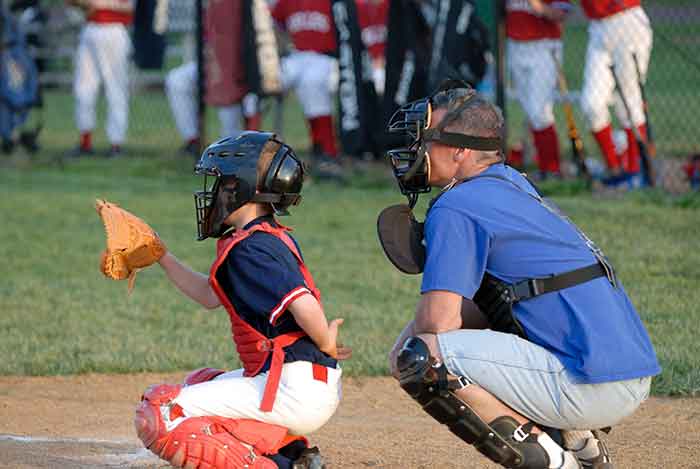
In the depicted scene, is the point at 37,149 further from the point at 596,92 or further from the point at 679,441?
the point at 679,441

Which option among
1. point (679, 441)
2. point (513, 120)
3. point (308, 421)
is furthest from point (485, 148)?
point (513, 120)

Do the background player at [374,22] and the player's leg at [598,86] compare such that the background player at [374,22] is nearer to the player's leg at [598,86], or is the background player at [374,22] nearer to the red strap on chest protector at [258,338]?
the player's leg at [598,86]

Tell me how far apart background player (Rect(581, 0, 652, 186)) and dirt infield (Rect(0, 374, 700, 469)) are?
4.86 meters

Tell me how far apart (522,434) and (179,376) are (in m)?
2.55

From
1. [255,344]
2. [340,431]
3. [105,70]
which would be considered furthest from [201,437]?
[105,70]

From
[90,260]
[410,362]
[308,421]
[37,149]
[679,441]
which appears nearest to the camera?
[410,362]

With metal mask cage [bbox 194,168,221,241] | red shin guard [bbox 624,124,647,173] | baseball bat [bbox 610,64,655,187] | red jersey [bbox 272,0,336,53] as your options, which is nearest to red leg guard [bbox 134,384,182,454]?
metal mask cage [bbox 194,168,221,241]

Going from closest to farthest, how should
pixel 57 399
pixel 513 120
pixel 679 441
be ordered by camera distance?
pixel 679 441, pixel 57 399, pixel 513 120

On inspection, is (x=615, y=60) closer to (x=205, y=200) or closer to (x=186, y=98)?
(x=186, y=98)

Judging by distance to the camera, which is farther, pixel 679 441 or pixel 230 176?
pixel 679 441

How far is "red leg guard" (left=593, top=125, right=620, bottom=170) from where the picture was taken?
32.1ft

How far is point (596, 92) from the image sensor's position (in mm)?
9664

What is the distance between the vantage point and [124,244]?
3.90m

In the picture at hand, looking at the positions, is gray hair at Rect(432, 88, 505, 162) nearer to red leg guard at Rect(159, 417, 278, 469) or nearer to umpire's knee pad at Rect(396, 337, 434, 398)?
umpire's knee pad at Rect(396, 337, 434, 398)
